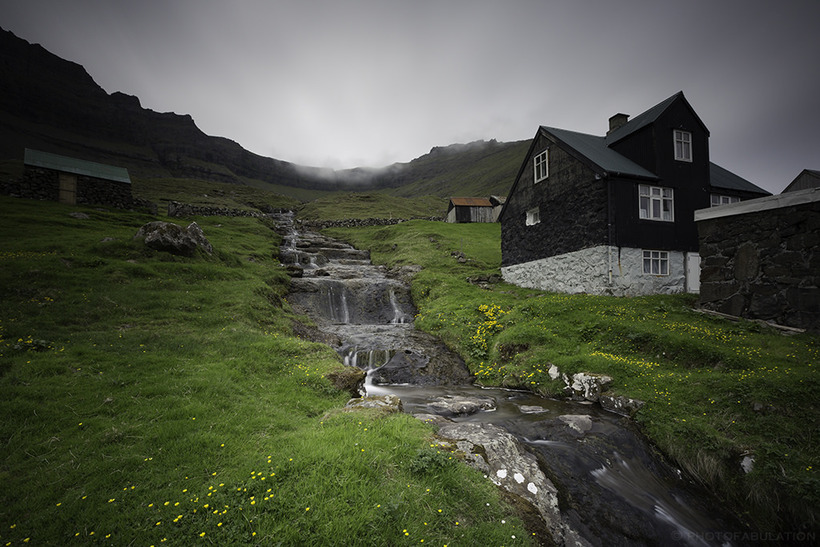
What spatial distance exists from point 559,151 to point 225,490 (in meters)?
30.7

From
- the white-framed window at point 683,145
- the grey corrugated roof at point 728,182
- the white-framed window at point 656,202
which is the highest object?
the white-framed window at point 683,145

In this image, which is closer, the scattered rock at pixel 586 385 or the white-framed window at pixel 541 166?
the scattered rock at pixel 586 385

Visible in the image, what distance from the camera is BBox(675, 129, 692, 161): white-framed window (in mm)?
26203

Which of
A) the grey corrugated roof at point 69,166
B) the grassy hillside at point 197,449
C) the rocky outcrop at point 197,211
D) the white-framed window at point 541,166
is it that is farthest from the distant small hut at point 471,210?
the grassy hillside at point 197,449

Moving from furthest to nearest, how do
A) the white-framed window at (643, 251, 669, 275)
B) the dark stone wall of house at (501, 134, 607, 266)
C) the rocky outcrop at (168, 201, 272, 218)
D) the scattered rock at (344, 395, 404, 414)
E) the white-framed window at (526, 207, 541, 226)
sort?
the rocky outcrop at (168, 201, 272, 218) → the white-framed window at (526, 207, 541, 226) → the dark stone wall of house at (501, 134, 607, 266) → the white-framed window at (643, 251, 669, 275) → the scattered rock at (344, 395, 404, 414)

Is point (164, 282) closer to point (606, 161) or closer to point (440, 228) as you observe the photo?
point (606, 161)

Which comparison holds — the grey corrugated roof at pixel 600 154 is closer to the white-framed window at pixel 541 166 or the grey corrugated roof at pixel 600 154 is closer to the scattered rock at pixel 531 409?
the white-framed window at pixel 541 166

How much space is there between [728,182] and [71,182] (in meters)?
77.6

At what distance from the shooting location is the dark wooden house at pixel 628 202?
23781 millimetres

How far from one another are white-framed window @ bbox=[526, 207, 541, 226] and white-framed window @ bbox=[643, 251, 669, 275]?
9299mm

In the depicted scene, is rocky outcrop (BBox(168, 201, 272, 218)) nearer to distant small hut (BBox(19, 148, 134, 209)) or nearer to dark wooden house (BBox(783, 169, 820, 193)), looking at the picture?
distant small hut (BBox(19, 148, 134, 209))

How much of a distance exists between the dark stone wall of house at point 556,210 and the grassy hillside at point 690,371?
6800 millimetres

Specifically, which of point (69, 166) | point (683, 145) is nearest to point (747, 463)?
point (683, 145)

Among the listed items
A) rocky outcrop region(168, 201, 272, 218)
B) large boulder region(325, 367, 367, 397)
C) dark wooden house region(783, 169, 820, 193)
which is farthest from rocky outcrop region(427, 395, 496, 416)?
dark wooden house region(783, 169, 820, 193)
